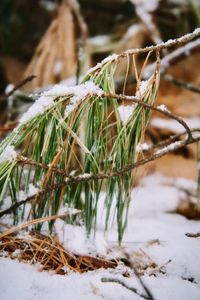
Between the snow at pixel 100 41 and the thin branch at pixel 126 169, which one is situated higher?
the snow at pixel 100 41

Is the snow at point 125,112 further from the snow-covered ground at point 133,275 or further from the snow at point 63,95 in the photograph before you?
the snow-covered ground at point 133,275

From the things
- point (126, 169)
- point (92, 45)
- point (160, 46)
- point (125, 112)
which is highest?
point (92, 45)

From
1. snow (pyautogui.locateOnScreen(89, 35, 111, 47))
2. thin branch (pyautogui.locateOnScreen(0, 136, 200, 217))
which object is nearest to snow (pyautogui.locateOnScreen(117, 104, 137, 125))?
thin branch (pyautogui.locateOnScreen(0, 136, 200, 217))

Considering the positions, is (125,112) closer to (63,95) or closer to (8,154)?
(63,95)

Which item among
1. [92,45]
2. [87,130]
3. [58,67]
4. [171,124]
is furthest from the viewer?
[92,45]

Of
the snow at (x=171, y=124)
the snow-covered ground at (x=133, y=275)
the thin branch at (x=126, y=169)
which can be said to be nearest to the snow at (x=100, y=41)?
the snow at (x=171, y=124)

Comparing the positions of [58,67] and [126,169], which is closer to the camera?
[126,169]

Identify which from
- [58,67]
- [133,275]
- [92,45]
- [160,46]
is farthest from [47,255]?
[92,45]

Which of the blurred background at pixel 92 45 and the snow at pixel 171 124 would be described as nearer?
the blurred background at pixel 92 45
